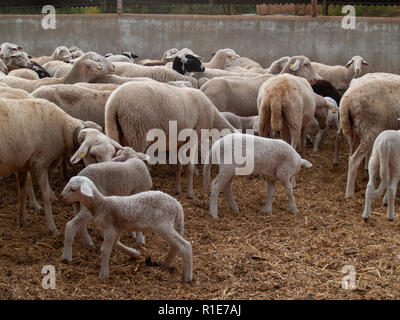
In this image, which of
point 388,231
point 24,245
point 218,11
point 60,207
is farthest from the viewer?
point 218,11

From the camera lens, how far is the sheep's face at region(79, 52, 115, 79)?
867 centimetres

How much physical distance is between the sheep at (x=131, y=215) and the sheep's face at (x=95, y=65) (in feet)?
14.8

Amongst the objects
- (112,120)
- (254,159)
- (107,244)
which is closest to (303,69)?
(254,159)

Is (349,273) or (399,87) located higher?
(399,87)

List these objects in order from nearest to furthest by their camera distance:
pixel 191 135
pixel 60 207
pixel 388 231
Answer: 1. pixel 388 231
2. pixel 60 207
3. pixel 191 135

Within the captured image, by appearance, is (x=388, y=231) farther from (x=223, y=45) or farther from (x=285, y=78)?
(x=223, y=45)

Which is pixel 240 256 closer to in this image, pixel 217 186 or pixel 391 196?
pixel 217 186

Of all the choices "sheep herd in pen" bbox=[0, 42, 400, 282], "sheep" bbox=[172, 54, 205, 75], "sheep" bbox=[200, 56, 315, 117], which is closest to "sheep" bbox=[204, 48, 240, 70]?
"sheep" bbox=[172, 54, 205, 75]

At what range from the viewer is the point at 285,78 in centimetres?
808

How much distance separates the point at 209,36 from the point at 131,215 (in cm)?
1169

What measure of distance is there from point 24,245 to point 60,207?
1.12 meters

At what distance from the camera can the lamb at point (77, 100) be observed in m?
7.28

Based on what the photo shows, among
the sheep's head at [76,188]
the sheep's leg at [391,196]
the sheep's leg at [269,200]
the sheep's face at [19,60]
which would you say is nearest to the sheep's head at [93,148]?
the sheep's head at [76,188]

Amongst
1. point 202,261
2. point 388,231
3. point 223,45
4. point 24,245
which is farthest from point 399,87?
point 223,45
